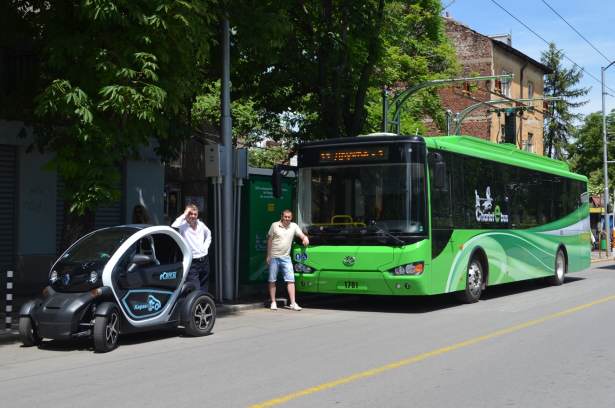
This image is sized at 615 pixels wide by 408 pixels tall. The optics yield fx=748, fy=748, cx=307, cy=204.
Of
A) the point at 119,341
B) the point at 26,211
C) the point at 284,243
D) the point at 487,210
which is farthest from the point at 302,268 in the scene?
the point at 26,211

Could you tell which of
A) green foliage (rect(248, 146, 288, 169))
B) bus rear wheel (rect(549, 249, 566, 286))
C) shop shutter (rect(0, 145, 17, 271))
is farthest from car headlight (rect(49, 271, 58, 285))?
green foliage (rect(248, 146, 288, 169))

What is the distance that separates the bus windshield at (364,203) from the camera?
12.6 meters

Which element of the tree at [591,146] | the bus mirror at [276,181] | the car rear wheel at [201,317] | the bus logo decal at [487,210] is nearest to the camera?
the car rear wheel at [201,317]

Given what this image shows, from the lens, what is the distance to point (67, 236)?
12.0 metres

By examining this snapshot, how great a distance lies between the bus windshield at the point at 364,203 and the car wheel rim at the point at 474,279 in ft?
7.64

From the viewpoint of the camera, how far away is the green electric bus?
12.6 metres

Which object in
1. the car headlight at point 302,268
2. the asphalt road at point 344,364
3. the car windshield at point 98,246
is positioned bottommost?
the asphalt road at point 344,364

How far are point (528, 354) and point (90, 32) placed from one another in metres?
7.47

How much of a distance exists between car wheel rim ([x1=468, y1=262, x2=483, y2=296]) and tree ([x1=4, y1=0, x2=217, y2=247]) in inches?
256

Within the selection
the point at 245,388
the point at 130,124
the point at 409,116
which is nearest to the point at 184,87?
the point at 130,124

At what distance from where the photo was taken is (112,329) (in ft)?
30.3

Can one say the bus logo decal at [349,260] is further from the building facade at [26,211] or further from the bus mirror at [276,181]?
the building facade at [26,211]

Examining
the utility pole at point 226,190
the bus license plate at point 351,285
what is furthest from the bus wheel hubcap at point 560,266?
the utility pole at point 226,190

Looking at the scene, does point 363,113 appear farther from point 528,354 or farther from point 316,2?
point 528,354
